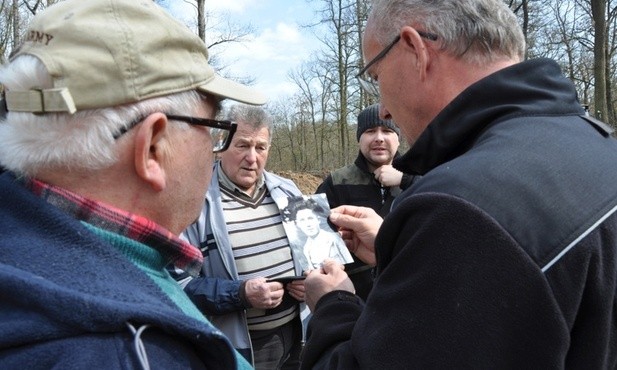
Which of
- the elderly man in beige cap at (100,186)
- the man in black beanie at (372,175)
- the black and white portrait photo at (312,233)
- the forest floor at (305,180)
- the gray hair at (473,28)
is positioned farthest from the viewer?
the forest floor at (305,180)

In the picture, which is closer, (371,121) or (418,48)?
(418,48)

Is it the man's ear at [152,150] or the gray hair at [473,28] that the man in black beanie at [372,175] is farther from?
the man's ear at [152,150]

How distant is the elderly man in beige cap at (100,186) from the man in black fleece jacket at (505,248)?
0.45 metres

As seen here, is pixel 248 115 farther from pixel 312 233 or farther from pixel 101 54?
pixel 101 54

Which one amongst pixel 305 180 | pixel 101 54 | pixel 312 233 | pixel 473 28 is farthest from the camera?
pixel 305 180

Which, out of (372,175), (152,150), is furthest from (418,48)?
(372,175)

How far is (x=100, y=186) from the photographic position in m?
1.14

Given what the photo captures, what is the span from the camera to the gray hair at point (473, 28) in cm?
159

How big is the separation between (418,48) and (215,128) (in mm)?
762

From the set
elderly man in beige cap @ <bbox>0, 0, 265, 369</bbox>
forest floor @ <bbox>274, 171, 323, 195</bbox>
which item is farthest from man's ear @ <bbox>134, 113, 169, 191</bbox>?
forest floor @ <bbox>274, 171, 323, 195</bbox>

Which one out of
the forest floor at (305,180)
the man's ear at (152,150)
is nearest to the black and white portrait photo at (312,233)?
the man's ear at (152,150)

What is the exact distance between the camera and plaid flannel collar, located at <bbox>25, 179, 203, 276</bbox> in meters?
1.08

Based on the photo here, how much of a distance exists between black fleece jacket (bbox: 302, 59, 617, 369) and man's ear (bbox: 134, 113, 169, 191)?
0.58 meters

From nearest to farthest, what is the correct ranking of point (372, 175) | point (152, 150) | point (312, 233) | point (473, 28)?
1. point (152, 150)
2. point (473, 28)
3. point (312, 233)
4. point (372, 175)
